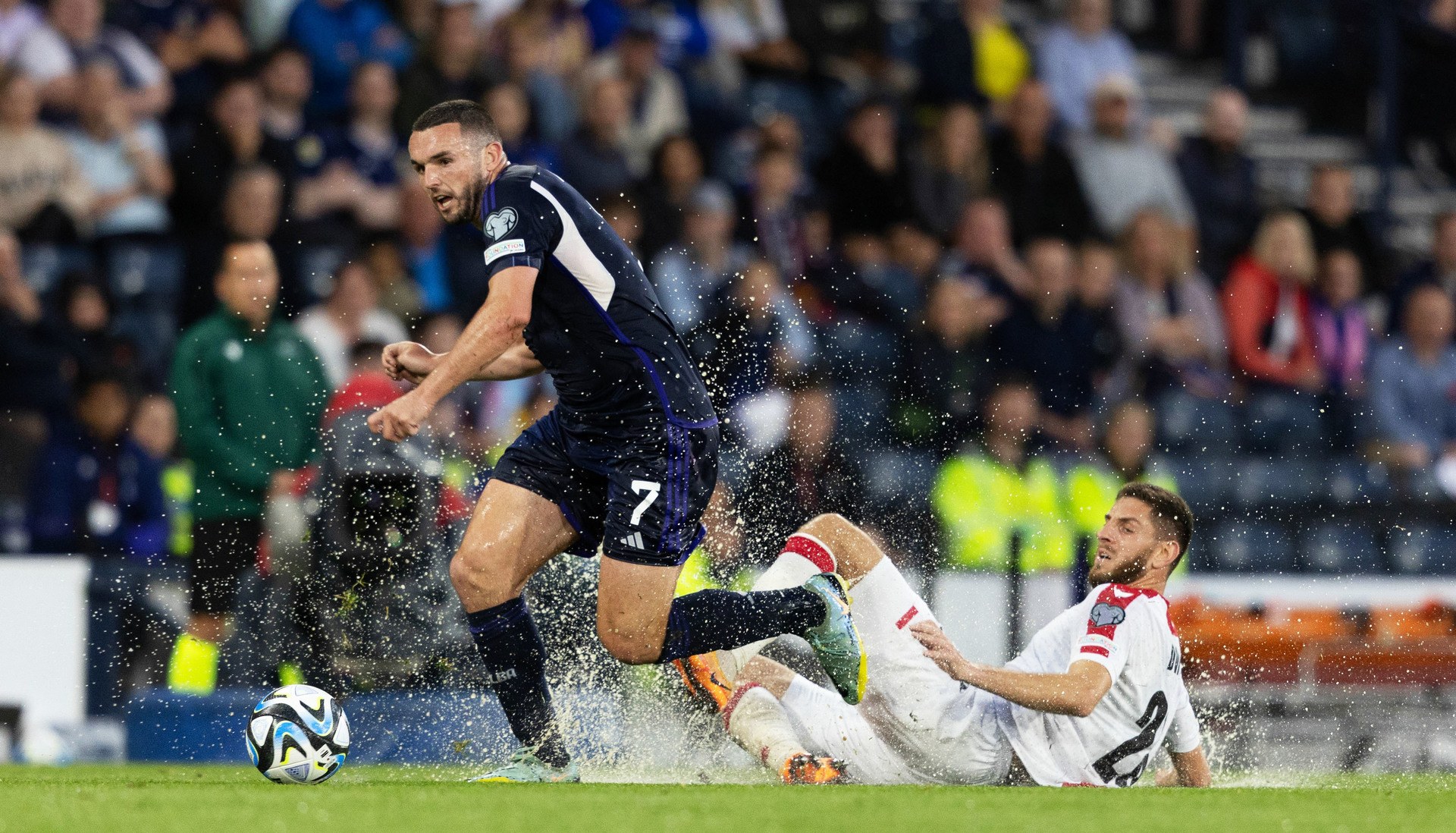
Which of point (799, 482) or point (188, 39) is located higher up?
point (188, 39)

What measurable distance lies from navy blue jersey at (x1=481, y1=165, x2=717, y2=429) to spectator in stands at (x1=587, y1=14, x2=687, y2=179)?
230 inches

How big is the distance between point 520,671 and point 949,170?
6929 millimetres

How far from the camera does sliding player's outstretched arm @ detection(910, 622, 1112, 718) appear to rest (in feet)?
18.9

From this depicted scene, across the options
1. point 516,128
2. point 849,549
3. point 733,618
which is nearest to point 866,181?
point 516,128

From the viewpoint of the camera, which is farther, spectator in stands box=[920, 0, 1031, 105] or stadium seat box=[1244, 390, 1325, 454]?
spectator in stands box=[920, 0, 1031, 105]

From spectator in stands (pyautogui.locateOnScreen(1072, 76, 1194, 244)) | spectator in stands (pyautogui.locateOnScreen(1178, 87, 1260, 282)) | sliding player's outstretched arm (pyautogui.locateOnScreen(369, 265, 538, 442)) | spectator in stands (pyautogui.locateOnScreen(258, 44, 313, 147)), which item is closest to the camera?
sliding player's outstretched arm (pyautogui.locateOnScreen(369, 265, 538, 442))

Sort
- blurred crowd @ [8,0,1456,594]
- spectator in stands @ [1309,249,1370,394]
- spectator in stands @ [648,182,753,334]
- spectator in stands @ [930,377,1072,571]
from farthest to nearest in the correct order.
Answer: spectator in stands @ [1309,249,1370,394], spectator in stands @ [648,182,753,334], blurred crowd @ [8,0,1456,594], spectator in stands @ [930,377,1072,571]

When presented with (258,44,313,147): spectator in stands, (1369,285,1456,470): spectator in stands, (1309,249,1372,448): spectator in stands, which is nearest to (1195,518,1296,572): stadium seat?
(1369,285,1456,470): spectator in stands

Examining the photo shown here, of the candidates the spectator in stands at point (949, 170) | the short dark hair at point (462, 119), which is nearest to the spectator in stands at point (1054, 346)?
the spectator in stands at point (949, 170)

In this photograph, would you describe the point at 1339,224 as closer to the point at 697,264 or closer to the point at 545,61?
the point at 697,264

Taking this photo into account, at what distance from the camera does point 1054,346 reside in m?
11.1

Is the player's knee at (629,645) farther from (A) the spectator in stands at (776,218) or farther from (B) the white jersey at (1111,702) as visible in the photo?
(A) the spectator in stands at (776,218)

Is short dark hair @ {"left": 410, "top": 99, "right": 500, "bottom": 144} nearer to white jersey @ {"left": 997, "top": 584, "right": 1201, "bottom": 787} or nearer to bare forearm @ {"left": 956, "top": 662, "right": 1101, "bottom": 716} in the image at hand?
bare forearm @ {"left": 956, "top": 662, "right": 1101, "bottom": 716}

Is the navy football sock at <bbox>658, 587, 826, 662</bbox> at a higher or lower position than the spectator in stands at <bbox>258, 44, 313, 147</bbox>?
lower
